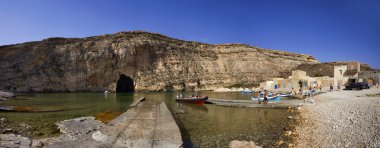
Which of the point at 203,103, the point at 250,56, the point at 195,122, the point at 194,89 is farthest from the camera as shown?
the point at 250,56

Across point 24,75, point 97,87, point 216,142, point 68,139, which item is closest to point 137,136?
point 68,139

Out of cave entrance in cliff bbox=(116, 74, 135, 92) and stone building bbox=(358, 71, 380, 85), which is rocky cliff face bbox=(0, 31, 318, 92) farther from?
stone building bbox=(358, 71, 380, 85)

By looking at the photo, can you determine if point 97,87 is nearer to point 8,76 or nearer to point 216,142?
point 8,76

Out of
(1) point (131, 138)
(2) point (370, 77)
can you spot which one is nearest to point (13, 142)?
(1) point (131, 138)

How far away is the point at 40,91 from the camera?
64.2 meters

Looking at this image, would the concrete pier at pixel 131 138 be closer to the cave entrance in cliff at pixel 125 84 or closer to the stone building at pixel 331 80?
Result: the stone building at pixel 331 80

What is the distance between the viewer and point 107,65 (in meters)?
68.1

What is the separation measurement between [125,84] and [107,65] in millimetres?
9219

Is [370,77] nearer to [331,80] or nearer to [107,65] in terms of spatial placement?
[331,80]

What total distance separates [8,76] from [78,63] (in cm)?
1610

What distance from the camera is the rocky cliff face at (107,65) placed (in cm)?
6550

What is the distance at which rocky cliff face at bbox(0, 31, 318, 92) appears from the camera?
65.5 m

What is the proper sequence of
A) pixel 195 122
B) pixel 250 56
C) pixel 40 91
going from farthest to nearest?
pixel 250 56 → pixel 40 91 → pixel 195 122

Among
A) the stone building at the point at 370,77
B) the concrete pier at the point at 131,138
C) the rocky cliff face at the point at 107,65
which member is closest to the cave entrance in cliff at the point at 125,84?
the rocky cliff face at the point at 107,65
